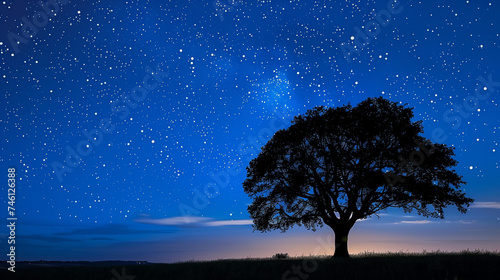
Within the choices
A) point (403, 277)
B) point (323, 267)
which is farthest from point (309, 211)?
point (403, 277)

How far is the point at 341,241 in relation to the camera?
28.5 meters

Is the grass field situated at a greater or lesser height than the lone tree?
lesser

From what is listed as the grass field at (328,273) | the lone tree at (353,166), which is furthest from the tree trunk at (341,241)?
the grass field at (328,273)

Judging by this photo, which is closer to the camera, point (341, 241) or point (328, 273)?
point (328, 273)

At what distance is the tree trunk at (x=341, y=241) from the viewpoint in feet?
91.6

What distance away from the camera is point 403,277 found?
13836 millimetres

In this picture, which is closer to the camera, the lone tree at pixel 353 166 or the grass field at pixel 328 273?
the grass field at pixel 328 273

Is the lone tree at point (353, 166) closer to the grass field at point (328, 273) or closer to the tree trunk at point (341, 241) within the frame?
the tree trunk at point (341, 241)

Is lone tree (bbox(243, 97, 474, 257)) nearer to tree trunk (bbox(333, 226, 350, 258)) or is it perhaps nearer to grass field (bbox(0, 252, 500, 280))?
tree trunk (bbox(333, 226, 350, 258))

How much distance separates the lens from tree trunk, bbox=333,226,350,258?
27.9 meters

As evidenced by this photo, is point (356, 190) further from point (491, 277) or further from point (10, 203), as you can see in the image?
point (10, 203)

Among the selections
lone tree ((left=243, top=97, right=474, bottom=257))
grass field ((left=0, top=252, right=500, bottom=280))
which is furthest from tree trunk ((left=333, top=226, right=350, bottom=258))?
grass field ((left=0, top=252, right=500, bottom=280))

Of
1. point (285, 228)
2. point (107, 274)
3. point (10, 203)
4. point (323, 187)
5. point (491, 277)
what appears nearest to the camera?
point (491, 277)

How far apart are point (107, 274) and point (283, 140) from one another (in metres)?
16.0
